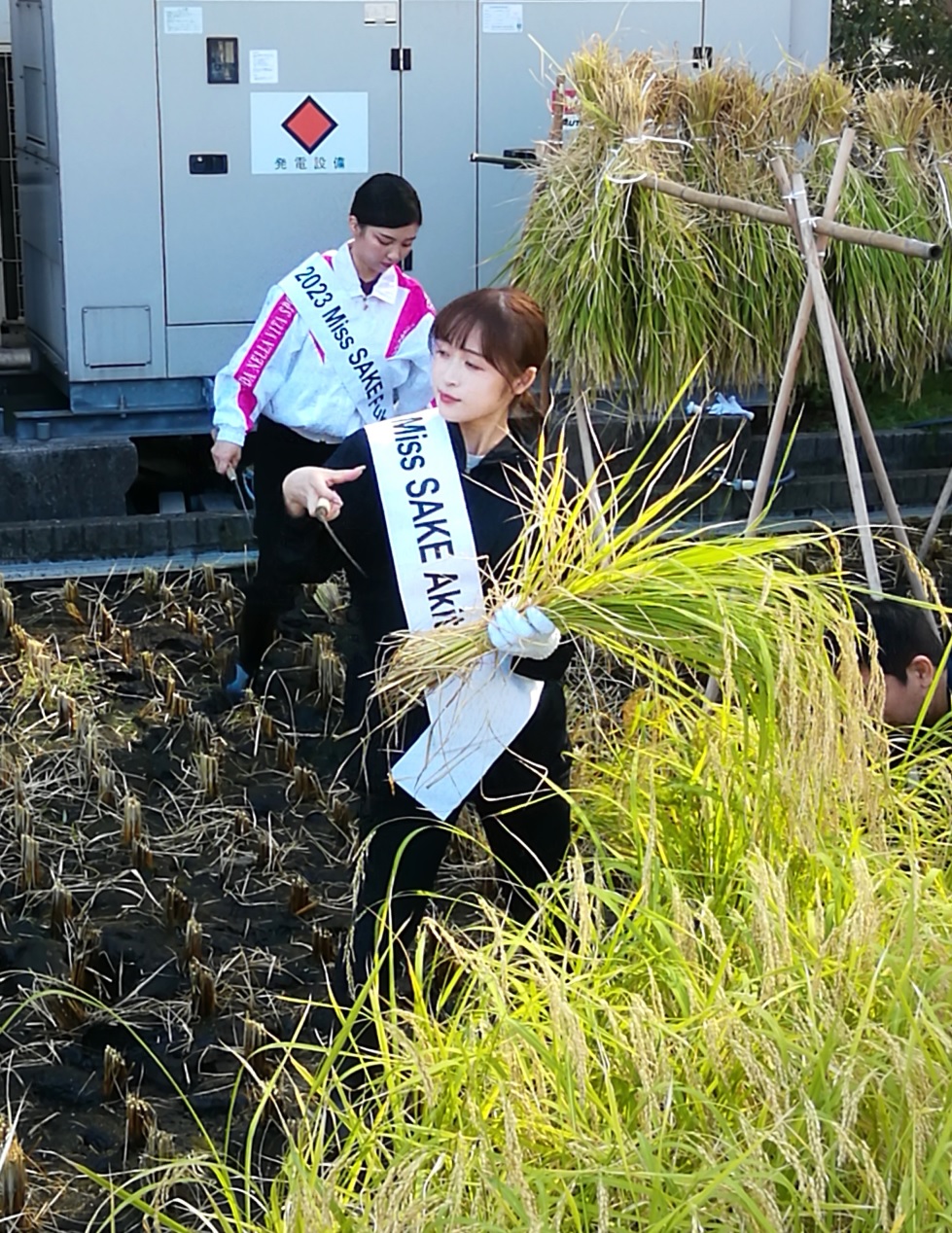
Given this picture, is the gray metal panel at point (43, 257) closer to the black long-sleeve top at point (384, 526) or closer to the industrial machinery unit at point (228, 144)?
the industrial machinery unit at point (228, 144)

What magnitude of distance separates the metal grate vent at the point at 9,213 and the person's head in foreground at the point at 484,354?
5.15 metres

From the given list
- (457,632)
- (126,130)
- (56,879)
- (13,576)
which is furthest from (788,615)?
(126,130)

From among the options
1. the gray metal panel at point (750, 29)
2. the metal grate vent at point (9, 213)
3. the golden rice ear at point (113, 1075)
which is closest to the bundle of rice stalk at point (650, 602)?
the golden rice ear at point (113, 1075)

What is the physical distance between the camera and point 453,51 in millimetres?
6828

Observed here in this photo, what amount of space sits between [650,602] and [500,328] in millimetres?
580

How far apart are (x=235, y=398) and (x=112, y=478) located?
194 cm

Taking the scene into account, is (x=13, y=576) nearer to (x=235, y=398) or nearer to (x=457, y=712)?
(x=235, y=398)

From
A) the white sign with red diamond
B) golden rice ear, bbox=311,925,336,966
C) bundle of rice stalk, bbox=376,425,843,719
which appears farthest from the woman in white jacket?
the white sign with red diamond

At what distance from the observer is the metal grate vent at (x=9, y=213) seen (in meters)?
7.84

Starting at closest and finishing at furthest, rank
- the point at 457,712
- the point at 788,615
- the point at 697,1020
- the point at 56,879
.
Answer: the point at 697,1020, the point at 788,615, the point at 457,712, the point at 56,879

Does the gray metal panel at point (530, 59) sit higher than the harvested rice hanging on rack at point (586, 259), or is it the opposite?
the gray metal panel at point (530, 59)

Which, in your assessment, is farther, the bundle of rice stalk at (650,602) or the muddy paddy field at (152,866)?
the muddy paddy field at (152,866)

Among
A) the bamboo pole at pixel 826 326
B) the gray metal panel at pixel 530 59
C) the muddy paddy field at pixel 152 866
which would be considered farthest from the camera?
the gray metal panel at pixel 530 59

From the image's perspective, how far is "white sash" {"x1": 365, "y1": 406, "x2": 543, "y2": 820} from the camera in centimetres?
297
